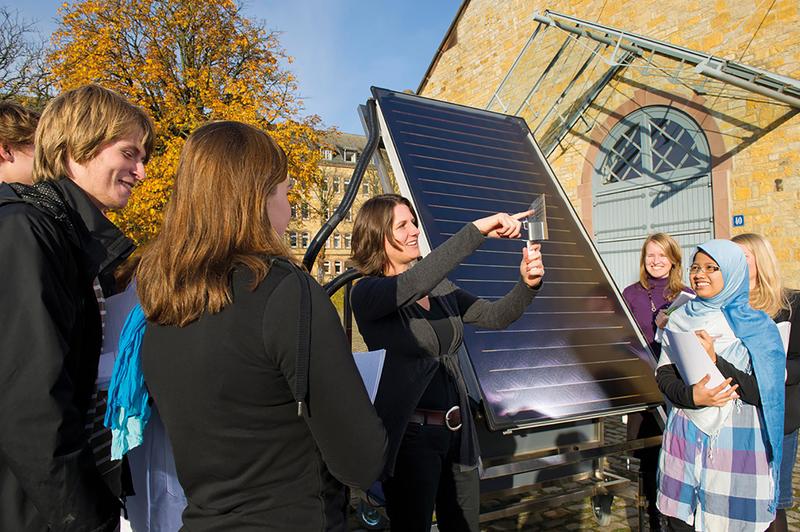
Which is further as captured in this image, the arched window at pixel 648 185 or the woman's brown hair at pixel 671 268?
the arched window at pixel 648 185

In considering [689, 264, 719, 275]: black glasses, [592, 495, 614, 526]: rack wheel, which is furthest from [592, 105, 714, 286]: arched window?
[689, 264, 719, 275]: black glasses

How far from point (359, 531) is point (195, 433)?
277cm

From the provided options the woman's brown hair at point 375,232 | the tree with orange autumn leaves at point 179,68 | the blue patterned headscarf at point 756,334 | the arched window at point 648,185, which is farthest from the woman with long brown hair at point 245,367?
the tree with orange autumn leaves at point 179,68

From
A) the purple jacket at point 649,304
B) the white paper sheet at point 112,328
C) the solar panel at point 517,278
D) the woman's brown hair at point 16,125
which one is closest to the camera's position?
the white paper sheet at point 112,328

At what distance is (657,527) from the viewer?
10.6 ft

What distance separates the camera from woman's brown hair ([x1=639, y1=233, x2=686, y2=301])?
387cm

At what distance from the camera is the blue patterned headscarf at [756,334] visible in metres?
2.49

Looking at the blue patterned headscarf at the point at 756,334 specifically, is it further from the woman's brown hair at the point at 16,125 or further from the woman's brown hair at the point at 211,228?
the woman's brown hair at the point at 16,125

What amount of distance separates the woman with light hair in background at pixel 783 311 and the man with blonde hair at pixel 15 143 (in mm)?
3092

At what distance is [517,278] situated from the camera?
3129 mm

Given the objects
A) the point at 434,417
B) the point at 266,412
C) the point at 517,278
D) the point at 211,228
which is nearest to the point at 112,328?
the point at 211,228

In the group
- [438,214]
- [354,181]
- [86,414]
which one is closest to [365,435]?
[86,414]

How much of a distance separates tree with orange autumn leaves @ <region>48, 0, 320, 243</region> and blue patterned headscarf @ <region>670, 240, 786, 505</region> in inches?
503

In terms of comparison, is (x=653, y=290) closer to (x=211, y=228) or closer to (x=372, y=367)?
(x=372, y=367)
